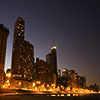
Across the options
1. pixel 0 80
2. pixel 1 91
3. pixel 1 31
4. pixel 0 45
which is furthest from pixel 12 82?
pixel 1 91

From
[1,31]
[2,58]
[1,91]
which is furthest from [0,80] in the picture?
[1,91]

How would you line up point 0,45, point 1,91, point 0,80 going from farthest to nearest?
point 0,45, point 0,80, point 1,91

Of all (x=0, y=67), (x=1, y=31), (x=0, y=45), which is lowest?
(x=0, y=67)

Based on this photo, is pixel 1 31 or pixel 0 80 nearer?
pixel 0 80

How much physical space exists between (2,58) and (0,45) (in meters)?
17.6

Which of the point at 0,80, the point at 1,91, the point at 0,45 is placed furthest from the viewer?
the point at 0,45

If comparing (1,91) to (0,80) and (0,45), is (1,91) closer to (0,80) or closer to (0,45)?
(0,80)

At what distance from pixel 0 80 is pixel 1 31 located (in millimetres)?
62737

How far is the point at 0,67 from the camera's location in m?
184

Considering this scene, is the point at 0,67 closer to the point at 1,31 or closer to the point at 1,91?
the point at 1,31

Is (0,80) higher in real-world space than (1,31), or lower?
lower

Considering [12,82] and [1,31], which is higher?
[1,31]

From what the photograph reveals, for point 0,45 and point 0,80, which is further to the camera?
point 0,45

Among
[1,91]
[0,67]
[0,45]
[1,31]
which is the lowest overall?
[1,91]
